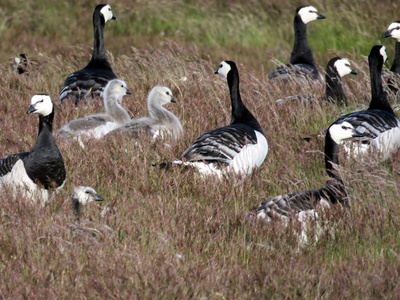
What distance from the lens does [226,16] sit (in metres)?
20.4

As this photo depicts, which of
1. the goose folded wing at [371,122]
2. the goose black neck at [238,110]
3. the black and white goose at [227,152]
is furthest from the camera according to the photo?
the goose black neck at [238,110]

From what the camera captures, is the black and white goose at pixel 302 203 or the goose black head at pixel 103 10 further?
the goose black head at pixel 103 10

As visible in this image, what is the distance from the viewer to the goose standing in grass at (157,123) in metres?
8.08

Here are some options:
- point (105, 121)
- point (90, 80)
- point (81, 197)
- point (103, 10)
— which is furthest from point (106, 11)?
point (81, 197)

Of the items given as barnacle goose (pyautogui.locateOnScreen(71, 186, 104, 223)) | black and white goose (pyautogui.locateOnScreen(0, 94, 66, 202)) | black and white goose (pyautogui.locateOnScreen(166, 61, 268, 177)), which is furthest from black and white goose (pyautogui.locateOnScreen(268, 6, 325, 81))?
barnacle goose (pyautogui.locateOnScreen(71, 186, 104, 223))

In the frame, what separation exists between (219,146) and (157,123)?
5.84 ft

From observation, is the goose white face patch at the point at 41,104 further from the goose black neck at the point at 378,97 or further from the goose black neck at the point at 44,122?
the goose black neck at the point at 378,97

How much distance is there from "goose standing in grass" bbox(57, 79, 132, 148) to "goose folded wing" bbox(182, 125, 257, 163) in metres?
1.79

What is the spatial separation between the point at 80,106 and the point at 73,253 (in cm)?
582

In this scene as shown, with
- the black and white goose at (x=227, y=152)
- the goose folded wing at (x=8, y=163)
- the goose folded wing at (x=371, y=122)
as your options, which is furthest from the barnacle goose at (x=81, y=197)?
the goose folded wing at (x=371, y=122)

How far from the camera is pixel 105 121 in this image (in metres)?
8.85

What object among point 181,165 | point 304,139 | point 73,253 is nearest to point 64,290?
point 73,253

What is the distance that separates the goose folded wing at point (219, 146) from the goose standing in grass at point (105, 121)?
5.86 feet

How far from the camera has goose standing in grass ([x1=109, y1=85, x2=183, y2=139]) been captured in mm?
8078
